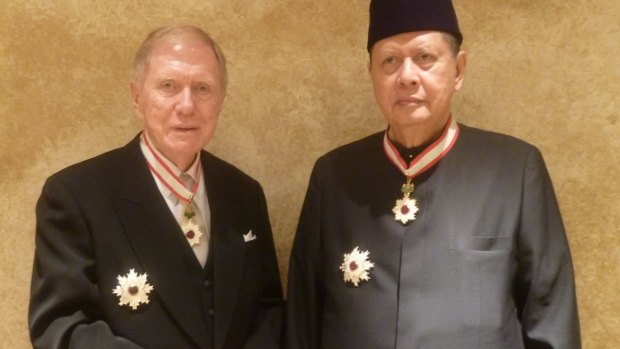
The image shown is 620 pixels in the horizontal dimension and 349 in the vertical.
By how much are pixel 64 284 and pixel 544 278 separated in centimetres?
122

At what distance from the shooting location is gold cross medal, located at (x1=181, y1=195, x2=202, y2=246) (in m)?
1.93

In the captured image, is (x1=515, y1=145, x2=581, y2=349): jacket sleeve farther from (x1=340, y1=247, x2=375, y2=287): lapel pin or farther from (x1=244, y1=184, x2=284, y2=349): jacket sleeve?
(x1=244, y1=184, x2=284, y2=349): jacket sleeve

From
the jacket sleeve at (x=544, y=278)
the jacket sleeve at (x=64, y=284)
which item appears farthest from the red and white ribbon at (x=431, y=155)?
the jacket sleeve at (x=64, y=284)

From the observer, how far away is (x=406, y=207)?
1.87m

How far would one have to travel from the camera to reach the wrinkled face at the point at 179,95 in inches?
73.7

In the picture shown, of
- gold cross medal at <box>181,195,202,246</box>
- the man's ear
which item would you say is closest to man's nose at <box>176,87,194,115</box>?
gold cross medal at <box>181,195,202,246</box>

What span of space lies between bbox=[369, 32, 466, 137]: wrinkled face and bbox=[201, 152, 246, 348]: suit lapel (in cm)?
55

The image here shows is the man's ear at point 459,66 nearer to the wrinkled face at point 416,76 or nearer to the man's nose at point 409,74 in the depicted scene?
the wrinkled face at point 416,76

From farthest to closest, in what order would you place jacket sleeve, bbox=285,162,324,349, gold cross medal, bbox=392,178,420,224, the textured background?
the textured background < jacket sleeve, bbox=285,162,324,349 < gold cross medal, bbox=392,178,420,224

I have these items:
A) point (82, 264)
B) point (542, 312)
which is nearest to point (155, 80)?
point (82, 264)

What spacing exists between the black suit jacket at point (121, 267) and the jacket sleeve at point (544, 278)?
2.41ft

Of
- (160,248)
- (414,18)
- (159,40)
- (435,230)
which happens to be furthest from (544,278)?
(159,40)

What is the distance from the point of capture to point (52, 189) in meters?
1.86

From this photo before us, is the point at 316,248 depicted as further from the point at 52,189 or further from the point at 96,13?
the point at 96,13
